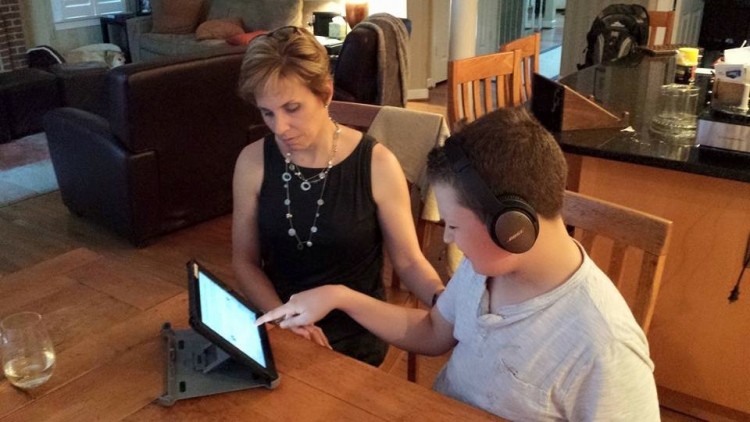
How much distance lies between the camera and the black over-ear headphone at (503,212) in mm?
842

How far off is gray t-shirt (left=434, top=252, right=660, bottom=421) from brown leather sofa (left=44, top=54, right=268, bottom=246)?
2.20 metres

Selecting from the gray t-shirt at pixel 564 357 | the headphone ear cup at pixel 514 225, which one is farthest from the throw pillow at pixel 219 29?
the headphone ear cup at pixel 514 225

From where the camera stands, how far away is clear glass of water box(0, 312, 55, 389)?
106 centimetres

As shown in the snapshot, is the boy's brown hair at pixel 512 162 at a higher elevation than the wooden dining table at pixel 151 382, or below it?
higher

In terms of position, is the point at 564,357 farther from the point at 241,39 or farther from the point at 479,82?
the point at 241,39

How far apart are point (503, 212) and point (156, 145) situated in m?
2.43

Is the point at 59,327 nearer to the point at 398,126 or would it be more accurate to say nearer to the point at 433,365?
the point at 398,126

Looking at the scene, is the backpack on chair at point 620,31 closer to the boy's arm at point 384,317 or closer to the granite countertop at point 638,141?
the granite countertop at point 638,141

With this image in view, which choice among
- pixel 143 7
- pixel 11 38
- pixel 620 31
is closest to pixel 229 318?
pixel 620 31

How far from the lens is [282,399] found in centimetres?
100

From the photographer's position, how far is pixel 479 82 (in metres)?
2.73

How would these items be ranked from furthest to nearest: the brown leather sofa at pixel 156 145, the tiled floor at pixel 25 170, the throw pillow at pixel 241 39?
the throw pillow at pixel 241 39 < the tiled floor at pixel 25 170 < the brown leather sofa at pixel 156 145

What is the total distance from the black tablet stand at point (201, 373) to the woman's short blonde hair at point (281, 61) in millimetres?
547

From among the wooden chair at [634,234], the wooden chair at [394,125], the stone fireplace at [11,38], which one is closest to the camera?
the wooden chair at [634,234]
